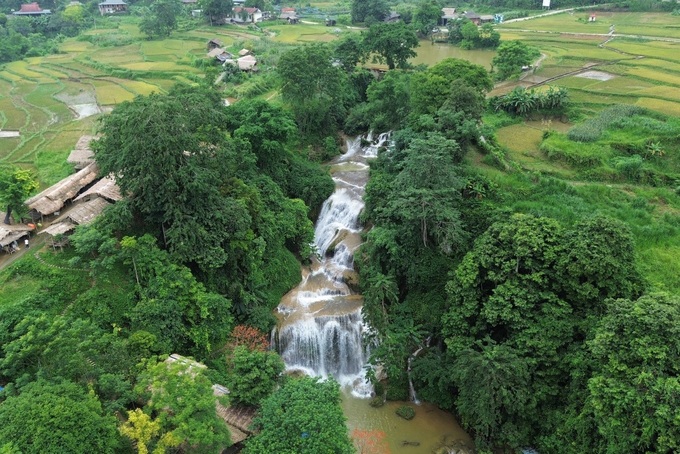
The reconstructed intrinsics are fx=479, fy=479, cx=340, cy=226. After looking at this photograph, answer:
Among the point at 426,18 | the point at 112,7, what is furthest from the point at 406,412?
the point at 112,7

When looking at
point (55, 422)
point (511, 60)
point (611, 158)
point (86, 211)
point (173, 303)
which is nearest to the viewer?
point (55, 422)

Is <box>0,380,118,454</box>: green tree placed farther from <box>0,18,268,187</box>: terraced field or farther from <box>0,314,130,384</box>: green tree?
<box>0,18,268,187</box>: terraced field

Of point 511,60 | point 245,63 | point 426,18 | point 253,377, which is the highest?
point 426,18

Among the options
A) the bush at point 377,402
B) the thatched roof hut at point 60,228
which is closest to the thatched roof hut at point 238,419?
the bush at point 377,402

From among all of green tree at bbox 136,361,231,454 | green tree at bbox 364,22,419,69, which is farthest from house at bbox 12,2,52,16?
green tree at bbox 136,361,231,454

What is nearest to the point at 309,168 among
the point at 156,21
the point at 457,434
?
the point at 457,434

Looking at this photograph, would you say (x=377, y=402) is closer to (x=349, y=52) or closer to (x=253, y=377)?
(x=253, y=377)

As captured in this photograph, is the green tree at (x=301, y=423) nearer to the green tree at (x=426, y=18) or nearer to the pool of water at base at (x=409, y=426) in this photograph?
the pool of water at base at (x=409, y=426)
